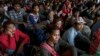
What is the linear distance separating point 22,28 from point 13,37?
3.93 feet

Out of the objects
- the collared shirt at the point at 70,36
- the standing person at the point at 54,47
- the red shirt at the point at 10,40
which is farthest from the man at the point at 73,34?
the red shirt at the point at 10,40

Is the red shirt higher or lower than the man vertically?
higher

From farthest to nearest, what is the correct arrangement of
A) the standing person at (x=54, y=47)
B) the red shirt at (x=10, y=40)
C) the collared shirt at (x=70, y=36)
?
the collared shirt at (x=70, y=36)
the red shirt at (x=10, y=40)
the standing person at (x=54, y=47)

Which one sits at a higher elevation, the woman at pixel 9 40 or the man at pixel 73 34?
the woman at pixel 9 40

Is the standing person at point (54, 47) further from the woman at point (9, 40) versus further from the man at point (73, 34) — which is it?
the woman at point (9, 40)

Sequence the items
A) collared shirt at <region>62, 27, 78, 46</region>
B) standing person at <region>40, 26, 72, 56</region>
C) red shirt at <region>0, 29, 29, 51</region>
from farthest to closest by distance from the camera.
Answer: collared shirt at <region>62, 27, 78, 46</region>, red shirt at <region>0, 29, 29, 51</region>, standing person at <region>40, 26, 72, 56</region>

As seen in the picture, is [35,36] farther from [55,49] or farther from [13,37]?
[55,49]

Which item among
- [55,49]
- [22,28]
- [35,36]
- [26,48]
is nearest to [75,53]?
[55,49]

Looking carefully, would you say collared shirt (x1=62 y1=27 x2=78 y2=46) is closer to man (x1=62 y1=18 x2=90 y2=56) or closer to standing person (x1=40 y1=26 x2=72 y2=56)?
man (x1=62 y1=18 x2=90 y2=56)

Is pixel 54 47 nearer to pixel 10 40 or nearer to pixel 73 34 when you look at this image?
pixel 10 40

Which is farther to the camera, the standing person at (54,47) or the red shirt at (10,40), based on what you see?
the red shirt at (10,40)

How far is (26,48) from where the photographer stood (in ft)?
15.9

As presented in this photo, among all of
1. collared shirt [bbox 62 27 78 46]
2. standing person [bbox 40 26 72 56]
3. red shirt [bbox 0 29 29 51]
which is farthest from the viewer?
collared shirt [bbox 62 27 78 46]

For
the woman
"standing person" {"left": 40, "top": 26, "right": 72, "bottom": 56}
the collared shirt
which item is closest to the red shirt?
the woman
